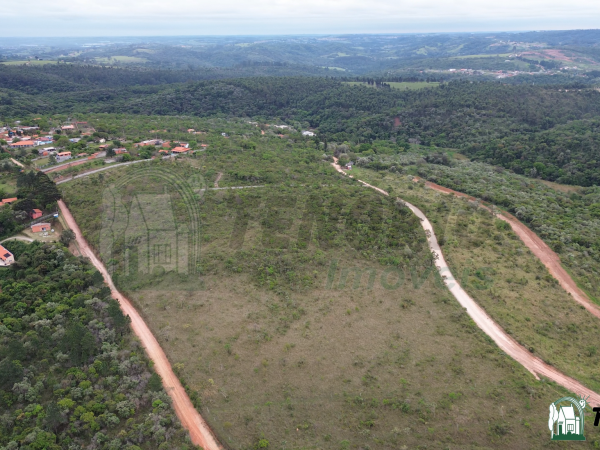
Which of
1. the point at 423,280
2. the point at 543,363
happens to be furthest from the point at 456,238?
the point at 543,363

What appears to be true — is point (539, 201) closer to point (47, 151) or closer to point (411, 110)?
point (411, 110)

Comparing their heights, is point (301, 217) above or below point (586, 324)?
Answer: above

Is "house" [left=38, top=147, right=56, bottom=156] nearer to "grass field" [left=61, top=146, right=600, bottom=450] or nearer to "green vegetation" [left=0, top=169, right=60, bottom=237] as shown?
"green vegetation" [left=0, top=169, right=60, bottom=237]

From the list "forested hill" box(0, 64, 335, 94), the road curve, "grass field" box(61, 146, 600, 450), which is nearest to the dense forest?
"grass field" box(61, 146, 600, 450)

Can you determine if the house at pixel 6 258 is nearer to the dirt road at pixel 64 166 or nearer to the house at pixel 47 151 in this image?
Result: the dirt road at pixel 64 166

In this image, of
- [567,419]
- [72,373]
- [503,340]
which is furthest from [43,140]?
[567,419]

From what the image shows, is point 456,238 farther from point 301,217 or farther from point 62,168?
point 62,168

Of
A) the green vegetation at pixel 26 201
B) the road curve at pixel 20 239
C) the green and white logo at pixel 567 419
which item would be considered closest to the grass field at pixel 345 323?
the green and white logo at pixel 567 419
